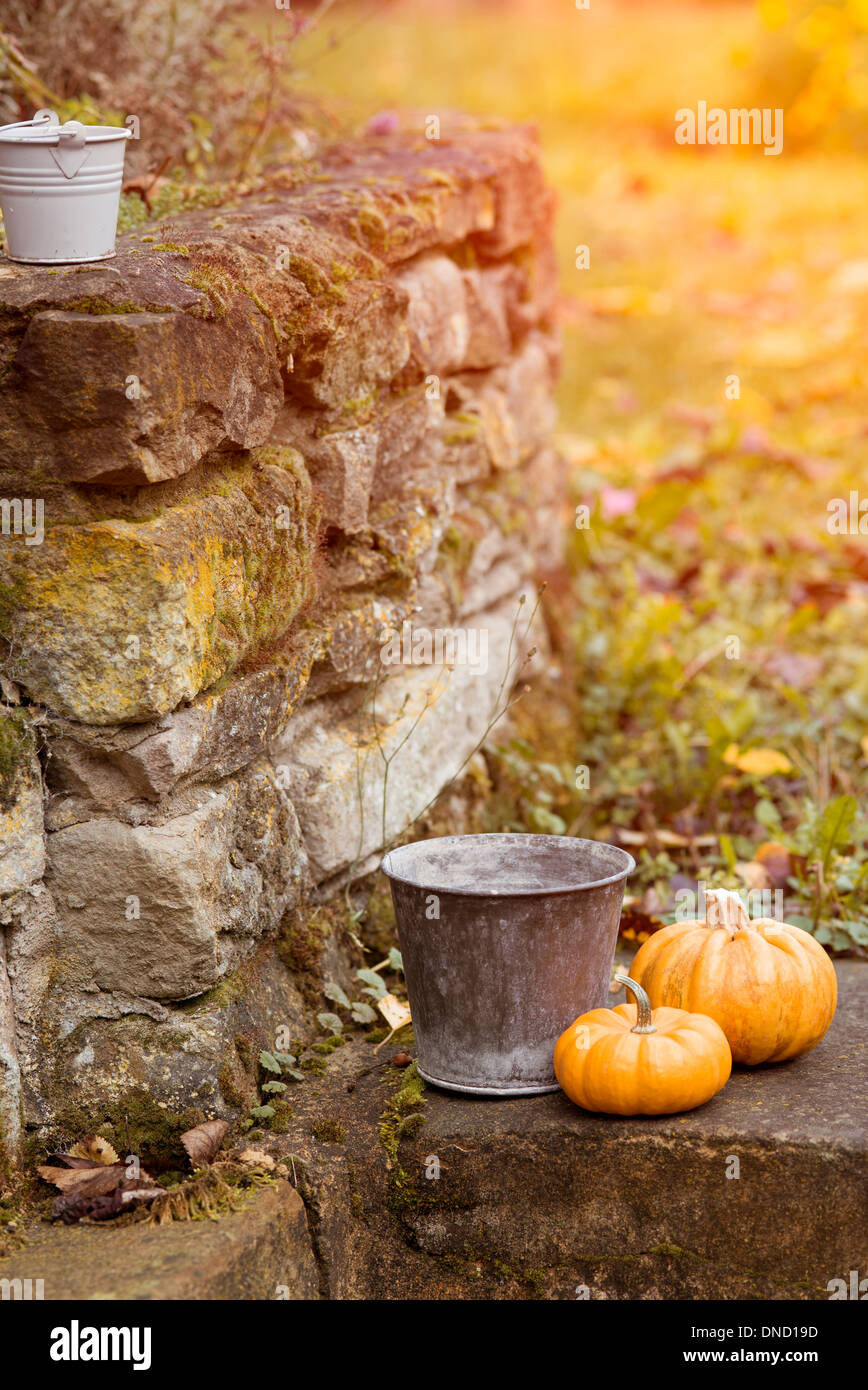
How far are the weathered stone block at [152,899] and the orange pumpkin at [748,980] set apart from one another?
786mm

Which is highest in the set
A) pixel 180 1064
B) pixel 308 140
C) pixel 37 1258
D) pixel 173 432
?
pixel 308 140

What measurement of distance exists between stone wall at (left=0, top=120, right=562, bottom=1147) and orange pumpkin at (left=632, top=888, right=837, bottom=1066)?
664mm

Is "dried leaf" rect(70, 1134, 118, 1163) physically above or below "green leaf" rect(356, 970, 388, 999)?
below

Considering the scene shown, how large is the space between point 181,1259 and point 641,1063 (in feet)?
2.50

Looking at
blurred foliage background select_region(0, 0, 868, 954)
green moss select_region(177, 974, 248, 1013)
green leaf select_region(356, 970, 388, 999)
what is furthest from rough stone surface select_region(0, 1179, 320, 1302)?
blurred foliage background select_region(0, 0, 868, 954)

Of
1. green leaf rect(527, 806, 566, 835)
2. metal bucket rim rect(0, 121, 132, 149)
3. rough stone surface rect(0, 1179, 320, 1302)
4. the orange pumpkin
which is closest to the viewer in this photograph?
rough stone surface rect(0, 1179, 320, 1302)

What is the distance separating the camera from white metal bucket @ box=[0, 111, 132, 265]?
2064mm

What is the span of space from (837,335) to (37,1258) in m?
6.68

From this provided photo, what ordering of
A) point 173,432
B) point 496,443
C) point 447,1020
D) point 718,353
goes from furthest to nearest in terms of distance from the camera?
point 718,353 → point 496,443 → point 447,1020 → point 173,432

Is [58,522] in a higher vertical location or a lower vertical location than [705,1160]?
higher

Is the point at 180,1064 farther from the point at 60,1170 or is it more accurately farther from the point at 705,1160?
the point at 705,1160

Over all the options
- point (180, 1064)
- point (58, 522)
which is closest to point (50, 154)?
point (58, 522)

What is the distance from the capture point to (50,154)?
2.06 m

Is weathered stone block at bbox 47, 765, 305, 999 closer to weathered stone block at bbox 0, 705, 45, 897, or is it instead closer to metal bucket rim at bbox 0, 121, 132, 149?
weathered stone block at bbox 0, 705, 45, 897
